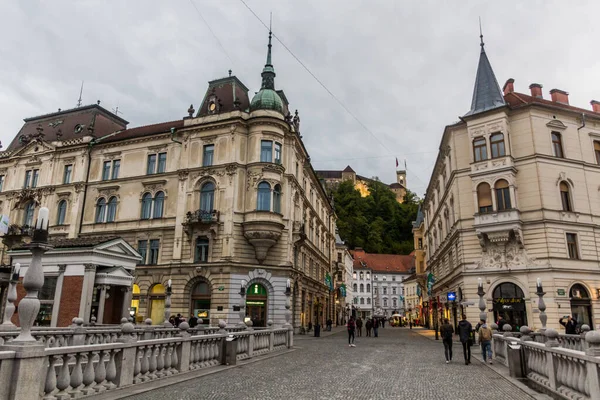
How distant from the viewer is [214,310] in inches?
1205

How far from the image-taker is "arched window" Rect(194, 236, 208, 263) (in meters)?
32.4

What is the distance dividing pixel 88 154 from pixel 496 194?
117 feet

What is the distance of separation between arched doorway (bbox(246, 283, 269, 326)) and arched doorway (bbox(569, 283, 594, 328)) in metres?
20.9

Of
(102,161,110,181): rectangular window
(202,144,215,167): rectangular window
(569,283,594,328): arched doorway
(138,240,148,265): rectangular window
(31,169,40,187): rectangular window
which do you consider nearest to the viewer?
(569,283,594,328): arched doorway

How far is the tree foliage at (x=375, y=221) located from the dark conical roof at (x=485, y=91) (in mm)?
75631

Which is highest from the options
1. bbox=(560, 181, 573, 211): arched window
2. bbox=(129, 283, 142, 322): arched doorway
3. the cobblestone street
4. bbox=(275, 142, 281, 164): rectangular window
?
bbox=(275, 142, 281, 164): rectangular window

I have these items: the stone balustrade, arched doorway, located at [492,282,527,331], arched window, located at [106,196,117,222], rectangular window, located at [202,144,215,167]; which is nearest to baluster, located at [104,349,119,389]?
the stone balustrade

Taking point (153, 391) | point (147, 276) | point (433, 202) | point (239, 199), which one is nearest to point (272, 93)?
point (239, 199)

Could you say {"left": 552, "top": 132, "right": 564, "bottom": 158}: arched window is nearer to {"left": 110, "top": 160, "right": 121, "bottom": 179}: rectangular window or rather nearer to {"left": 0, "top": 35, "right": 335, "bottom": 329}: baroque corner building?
{"left": 0, "top": 35, "right": 335, "bottom": 329}: baroque corner building

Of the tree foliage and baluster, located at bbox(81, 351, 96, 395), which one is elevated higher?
the tree foliage

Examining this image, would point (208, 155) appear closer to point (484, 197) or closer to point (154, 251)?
point (154, 251)

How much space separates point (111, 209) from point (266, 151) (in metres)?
15.6

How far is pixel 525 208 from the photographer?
91.5 feet

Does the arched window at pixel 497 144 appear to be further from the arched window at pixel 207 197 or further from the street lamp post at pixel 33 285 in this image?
the street lamp post at pixel 33 285
